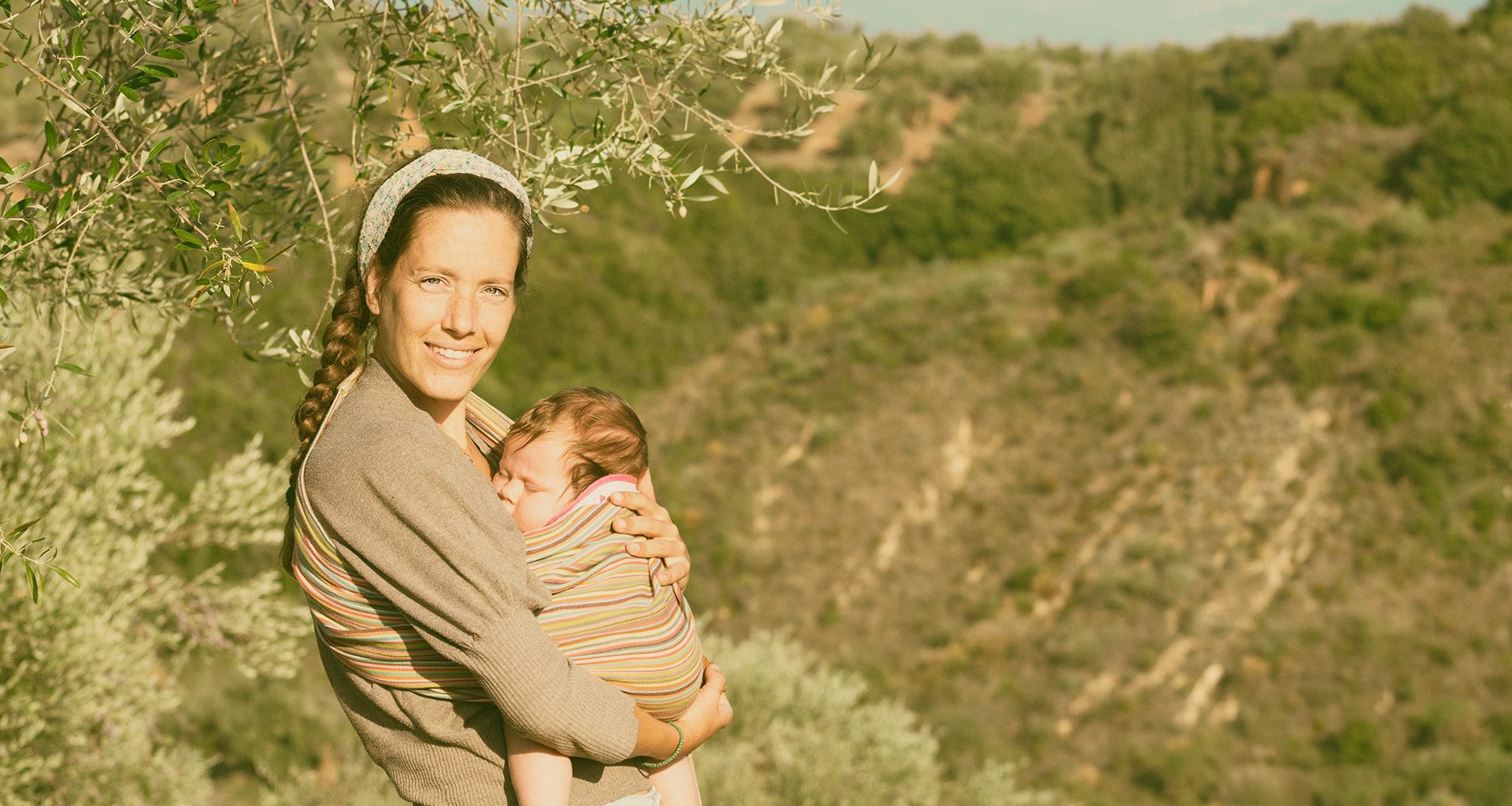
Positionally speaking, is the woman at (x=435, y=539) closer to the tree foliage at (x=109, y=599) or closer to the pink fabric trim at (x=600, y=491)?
the pink fabric trim at (x=600, y=491)

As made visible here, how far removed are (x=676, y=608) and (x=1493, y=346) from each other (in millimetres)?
26833

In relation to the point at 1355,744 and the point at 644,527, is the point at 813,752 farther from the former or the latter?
the point at 1355,744

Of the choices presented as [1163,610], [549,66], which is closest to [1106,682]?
[1163,610]

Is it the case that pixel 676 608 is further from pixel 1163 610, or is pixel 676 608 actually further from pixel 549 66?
pixel 1163 610

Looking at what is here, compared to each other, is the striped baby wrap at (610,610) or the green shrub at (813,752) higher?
the striped baby wrap at (610,610)

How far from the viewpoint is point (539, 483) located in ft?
8.75

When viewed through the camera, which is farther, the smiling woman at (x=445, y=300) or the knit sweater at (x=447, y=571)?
the smiling woman at (x=445, y=300)

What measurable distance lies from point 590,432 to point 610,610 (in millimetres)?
591

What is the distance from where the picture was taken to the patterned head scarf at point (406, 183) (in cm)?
224

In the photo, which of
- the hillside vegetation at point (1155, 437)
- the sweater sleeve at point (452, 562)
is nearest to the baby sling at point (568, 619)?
the sweater sleeve at point (452, 562)

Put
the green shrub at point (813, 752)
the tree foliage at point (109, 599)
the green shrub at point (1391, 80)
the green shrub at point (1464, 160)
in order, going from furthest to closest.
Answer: the green shrub at point (1391, 80)
the green shrub at point (1464, 160)
the green shrub at point (813, 752)
the tree foliage at point (109, 599)

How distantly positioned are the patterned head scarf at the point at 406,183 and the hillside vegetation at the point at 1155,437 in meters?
11.3

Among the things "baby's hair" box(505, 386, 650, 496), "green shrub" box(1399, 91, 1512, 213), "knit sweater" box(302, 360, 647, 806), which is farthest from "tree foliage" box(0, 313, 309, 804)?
"green shrub" box(1399, 91, 1512, 213)

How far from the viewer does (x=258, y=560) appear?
2172cm
